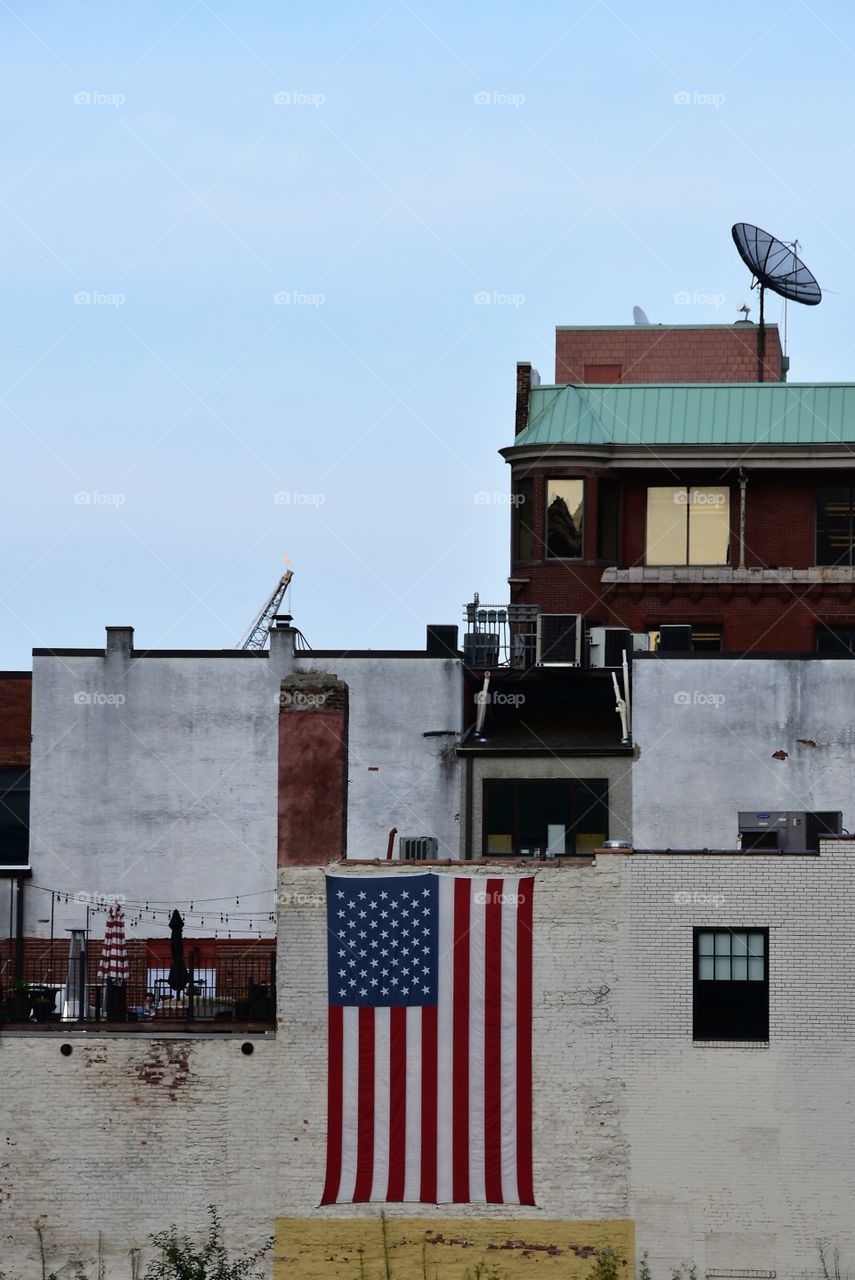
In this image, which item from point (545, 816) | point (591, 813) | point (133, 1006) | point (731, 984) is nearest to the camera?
point (731, 984)

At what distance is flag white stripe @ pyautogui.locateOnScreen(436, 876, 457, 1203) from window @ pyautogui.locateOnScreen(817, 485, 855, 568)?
29.2m

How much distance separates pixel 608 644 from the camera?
6397 centimetres

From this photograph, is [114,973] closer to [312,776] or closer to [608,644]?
[312,776]

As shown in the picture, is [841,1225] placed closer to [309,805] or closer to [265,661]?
[309,805]

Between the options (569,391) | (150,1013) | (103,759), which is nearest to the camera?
(150,1013)

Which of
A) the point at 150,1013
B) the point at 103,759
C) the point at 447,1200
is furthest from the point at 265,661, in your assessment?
the point at 447,1200

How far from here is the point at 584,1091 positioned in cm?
4206

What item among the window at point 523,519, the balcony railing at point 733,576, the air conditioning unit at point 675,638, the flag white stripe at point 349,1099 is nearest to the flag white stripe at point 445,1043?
the flag white stripe at point 349,1099

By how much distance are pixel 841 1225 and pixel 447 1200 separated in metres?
6.55

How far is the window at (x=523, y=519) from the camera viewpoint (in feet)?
224

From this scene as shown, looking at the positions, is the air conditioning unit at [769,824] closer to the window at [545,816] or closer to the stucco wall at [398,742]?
the window at [545,816]

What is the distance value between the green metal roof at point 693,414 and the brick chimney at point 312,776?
26.5 meters

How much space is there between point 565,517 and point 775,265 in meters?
11.3

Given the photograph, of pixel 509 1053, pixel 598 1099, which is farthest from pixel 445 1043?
pixel 598 1099
